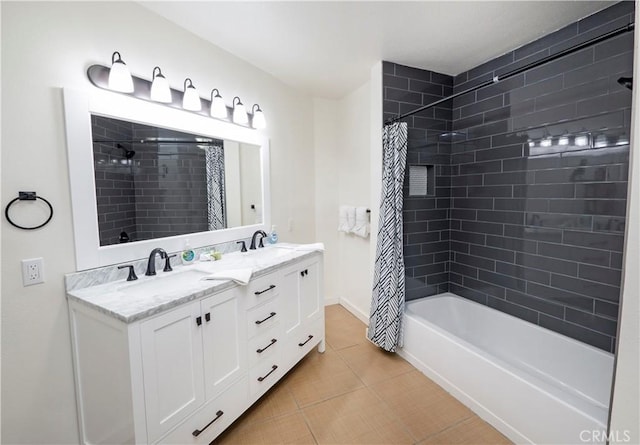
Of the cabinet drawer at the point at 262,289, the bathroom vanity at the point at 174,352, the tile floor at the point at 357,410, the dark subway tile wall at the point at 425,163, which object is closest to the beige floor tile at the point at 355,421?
the tile floor at the point at 357,410

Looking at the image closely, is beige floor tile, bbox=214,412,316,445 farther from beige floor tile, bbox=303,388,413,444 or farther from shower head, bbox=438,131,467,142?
shower head, bbox=438,131,467,142

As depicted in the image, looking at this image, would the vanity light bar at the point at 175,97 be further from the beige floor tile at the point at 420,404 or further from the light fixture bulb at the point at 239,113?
the beige floor tile at the point at 420,404

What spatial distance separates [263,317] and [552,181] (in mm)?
2304

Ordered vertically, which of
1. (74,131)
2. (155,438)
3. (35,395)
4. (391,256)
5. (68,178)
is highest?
(74,131)

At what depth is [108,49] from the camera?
155cm

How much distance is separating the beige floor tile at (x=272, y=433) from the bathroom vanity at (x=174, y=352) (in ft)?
0.40

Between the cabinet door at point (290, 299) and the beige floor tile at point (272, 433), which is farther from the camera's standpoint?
the cabinet door at point (290, 299)

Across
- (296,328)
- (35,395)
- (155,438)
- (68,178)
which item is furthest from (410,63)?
(35,395)

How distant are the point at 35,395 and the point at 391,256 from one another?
2.30 metres

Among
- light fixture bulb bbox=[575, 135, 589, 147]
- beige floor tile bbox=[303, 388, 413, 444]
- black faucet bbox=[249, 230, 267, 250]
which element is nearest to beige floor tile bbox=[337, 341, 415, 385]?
beige floor tile bbox=[303, 388, 413, 444]

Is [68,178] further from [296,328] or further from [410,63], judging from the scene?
[410,63]

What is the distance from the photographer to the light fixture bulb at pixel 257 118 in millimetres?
2449

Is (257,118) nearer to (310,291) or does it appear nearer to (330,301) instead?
(310,291)

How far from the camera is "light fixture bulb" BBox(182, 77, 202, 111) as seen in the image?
1879 millimetres
